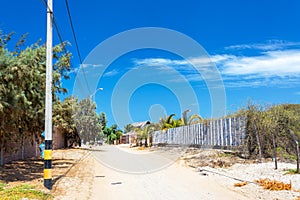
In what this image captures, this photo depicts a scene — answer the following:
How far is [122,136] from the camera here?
357 feet

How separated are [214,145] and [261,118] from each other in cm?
613

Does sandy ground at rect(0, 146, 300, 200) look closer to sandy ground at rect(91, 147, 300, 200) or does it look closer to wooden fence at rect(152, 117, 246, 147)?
sandy ground at rect(91, 147, 300, 200)

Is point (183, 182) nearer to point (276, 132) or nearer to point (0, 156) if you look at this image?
point (276, 132)

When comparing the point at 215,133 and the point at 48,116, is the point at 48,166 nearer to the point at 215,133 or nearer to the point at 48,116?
the point at 48,116

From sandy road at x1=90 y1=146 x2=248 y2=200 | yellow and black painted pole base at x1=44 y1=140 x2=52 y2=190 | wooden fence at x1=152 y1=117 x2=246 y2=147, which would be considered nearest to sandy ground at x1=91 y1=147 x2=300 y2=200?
sandy road at x1=90 y1=146 x2=248 y2=200

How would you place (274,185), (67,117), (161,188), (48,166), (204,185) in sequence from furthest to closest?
1. (67,117)
2. (204,185)
3. (48,166)
4. (161,188)
5. (274,185)

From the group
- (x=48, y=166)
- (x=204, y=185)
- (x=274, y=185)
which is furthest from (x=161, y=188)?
(x=48, y=166)

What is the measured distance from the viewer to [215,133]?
67.4 feet

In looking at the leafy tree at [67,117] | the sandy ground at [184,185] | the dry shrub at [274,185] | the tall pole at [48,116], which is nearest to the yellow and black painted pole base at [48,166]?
the tall pole at [48,116]

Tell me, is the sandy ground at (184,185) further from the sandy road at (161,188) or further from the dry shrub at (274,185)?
the dry shrub at (274,185)

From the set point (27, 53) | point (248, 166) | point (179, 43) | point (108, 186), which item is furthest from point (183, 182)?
point (179, 43)

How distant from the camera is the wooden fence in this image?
16812 mm

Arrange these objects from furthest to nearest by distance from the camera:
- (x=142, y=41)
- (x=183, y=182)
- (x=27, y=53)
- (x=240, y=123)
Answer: (x=142, y=41), (x=240, y=123), (x=27, y=53), (x=183, y=182)

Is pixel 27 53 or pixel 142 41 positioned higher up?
pixel 142 41
